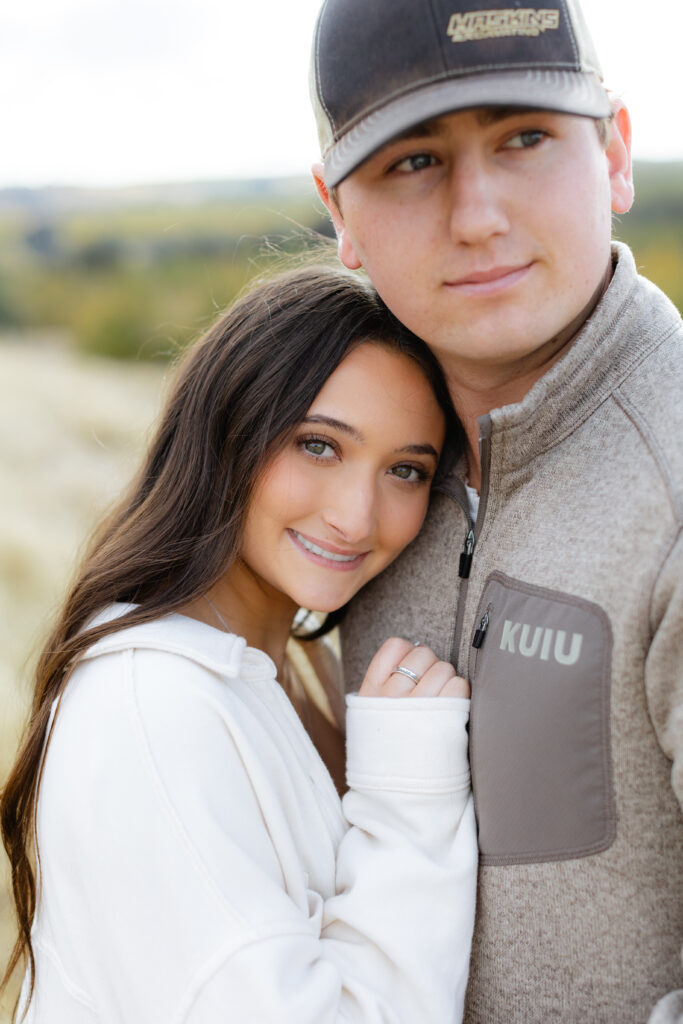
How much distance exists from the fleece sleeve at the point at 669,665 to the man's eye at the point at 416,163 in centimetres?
79

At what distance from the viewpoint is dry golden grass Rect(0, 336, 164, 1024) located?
178 inches

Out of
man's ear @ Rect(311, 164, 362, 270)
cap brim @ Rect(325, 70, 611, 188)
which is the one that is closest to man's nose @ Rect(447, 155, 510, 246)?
cap brim @ Rect(325, 70, 611, 188)

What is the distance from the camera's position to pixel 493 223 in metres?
1.63

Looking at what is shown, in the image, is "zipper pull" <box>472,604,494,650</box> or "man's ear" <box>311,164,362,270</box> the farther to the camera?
"man's ear" <box>311,164,362,270</box>

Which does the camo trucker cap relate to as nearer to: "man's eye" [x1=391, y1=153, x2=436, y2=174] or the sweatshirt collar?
"man's eye" [x1=391, y1=153, x2=436, y2=174]

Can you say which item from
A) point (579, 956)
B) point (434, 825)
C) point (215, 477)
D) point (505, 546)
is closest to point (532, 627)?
point (505, 546)

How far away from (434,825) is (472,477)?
0.77 m

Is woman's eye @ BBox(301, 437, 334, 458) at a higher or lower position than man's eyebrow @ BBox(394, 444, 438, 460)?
higher

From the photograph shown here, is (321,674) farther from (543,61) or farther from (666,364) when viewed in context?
(543,61)

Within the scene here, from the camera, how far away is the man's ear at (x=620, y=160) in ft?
6.09

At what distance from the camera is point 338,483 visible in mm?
2166

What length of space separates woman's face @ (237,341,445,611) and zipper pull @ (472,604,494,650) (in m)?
0.40

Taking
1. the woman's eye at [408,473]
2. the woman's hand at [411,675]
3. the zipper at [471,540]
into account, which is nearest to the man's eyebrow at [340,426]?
the woman's eye at [408,473]

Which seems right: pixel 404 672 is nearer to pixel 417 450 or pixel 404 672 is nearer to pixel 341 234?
pixel 417 450
